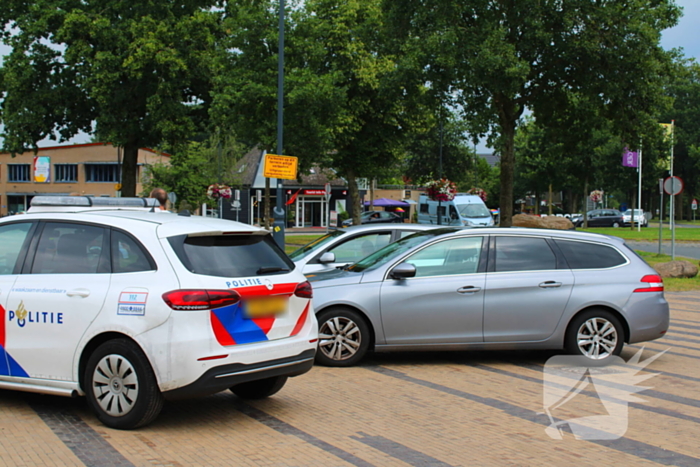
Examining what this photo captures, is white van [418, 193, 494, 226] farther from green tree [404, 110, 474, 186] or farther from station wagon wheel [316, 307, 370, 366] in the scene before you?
station wagon wheel [316, 307, 370, 366]

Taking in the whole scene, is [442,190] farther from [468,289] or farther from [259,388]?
[259,388]

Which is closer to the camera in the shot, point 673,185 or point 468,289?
point 468,289

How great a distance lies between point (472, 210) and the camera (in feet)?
144

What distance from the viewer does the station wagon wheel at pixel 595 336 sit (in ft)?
26.6

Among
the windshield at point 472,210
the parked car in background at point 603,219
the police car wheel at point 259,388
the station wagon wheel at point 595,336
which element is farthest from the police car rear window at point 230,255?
the parked car in background at point 603,219

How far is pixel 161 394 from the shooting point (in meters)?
5.14

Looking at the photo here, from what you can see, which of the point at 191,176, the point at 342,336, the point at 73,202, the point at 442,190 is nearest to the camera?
the point at 73,202

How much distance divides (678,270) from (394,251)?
1374 cm

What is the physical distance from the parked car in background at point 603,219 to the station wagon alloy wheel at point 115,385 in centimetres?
5869

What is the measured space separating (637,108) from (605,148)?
1643 inches

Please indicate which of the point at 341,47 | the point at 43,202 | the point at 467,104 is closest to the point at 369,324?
the point at 43,202

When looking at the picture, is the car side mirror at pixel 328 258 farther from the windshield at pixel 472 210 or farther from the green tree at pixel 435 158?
the green tree at pixel 435 158

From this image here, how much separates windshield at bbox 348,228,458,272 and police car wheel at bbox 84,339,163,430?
3.56 metres

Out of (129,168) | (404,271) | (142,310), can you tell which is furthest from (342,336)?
(129,168)
